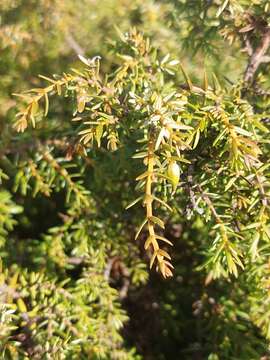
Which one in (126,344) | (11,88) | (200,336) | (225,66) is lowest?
(126,344)

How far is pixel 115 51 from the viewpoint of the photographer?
1.33 metres

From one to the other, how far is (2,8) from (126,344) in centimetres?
116

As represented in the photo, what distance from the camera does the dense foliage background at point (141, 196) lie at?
0.94 meters

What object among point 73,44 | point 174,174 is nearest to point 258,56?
point 174,174

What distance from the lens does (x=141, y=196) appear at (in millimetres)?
827

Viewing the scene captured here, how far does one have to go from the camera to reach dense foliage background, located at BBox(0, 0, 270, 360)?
3.09 ft

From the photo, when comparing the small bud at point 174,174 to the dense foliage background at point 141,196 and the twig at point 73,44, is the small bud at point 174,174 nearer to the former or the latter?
the dense foliage background at point 141,196

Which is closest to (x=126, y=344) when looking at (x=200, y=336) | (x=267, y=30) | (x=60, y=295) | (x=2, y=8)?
(x=200, y=336)

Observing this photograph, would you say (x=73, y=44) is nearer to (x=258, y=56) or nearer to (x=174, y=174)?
(x=258, y=56)

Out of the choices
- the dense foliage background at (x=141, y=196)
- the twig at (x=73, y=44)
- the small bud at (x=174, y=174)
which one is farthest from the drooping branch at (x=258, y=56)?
the twig at (x=73, y=44)

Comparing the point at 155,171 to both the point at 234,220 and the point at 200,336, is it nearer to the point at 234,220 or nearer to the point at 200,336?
the point at 234,220

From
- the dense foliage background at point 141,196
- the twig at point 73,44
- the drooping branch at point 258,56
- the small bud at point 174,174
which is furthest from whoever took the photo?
the twig at point 73,44

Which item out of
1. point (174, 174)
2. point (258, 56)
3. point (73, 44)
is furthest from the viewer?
point (73, 44)

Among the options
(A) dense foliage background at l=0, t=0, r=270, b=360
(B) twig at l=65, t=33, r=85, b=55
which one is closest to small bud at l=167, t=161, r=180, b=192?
(A) dense foliage background at l=0, t=0, r=270, b=360
